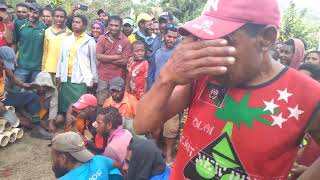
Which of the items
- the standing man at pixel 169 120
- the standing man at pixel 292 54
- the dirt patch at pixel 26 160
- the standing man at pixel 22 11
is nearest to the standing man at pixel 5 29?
the standing man at pixel 22 11

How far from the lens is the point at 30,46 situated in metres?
5.89

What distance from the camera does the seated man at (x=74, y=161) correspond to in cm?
312

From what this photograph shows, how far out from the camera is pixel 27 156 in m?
4.89

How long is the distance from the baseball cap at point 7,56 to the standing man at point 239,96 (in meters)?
4.35

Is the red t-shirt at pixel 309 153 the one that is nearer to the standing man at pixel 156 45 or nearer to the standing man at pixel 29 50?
the standing man at pixel 156 45

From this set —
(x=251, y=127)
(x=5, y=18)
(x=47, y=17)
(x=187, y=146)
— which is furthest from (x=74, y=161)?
(x=47, y=17)

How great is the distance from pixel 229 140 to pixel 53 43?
5.07m

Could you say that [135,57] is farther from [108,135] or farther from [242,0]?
[242,0]

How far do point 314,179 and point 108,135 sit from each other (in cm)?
307

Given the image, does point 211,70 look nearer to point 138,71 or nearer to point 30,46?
point 138,71

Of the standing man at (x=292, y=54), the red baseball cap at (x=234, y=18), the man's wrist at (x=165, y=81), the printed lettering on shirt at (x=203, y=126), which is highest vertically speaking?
the red baseball cap at (x=234, y=18)

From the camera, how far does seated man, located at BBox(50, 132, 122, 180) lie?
10.2 feet

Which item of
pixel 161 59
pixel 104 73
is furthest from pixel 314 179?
pixel 104 73

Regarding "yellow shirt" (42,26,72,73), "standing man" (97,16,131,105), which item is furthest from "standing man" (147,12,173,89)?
"yellow shirt" (42,26,72,73)
